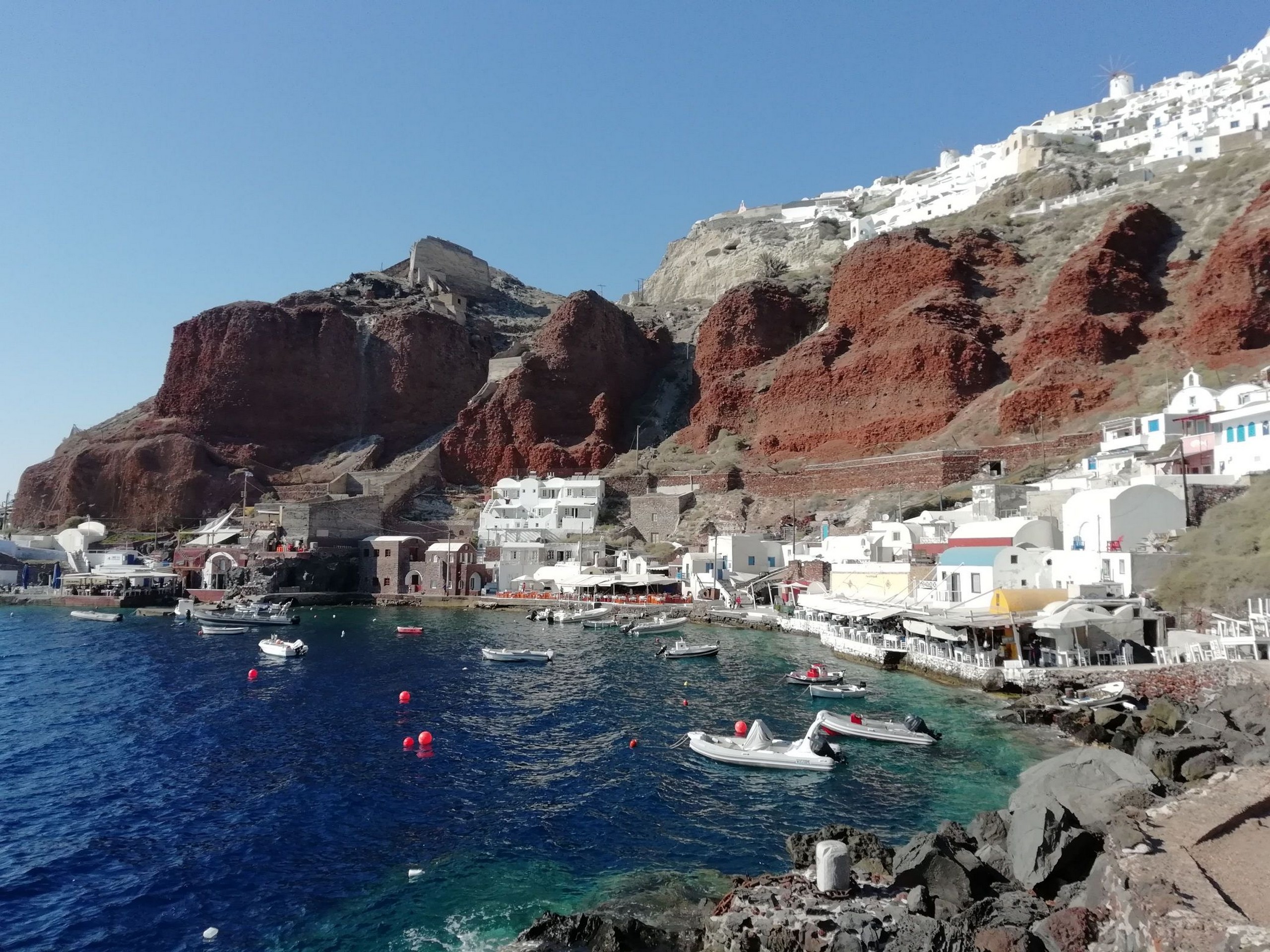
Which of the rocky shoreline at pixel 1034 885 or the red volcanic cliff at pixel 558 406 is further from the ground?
the red volcanic cliff at pixel 558 406

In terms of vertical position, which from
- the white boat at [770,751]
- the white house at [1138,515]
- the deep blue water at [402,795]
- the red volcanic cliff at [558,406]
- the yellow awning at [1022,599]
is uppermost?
the red volcanic cliff at [558,406]

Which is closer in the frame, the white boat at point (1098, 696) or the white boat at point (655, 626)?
the white boat at point (1098, 696)

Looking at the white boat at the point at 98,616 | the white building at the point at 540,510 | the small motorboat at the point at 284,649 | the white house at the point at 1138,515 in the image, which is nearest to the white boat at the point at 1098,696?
the white house at the point at 1138,515

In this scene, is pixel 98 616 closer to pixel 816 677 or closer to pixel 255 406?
pixel 255 406

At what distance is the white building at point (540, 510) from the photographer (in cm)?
7112

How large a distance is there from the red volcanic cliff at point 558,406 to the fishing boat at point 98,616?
32.4 m

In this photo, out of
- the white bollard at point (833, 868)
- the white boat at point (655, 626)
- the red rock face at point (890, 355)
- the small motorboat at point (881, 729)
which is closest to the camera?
the white bollard at point (833, 868)

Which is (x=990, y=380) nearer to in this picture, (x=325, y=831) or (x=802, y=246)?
(x=802, y=246)

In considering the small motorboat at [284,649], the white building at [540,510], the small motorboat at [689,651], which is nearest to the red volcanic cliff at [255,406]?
the white building at [540,510]

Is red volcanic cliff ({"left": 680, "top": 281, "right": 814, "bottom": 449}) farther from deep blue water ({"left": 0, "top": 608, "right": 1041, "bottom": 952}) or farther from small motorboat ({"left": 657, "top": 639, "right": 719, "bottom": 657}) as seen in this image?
deep blue water ({"left": 0, "top": 608, "right": 1041, "bottom": 952})

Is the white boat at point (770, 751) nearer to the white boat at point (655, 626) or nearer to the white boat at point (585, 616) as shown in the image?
the white boat at point (655, 626)

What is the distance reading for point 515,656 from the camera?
38250 millimetres

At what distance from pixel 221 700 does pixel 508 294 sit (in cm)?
10745

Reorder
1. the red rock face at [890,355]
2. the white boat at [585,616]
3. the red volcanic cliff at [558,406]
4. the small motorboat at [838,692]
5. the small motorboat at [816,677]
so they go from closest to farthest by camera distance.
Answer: the small motorboat at [838,692] < the small motorboat at [816,677] < the white boat at [585,616] < the red rock face at [890,355] < the red volcanic cliff at [558,406]
